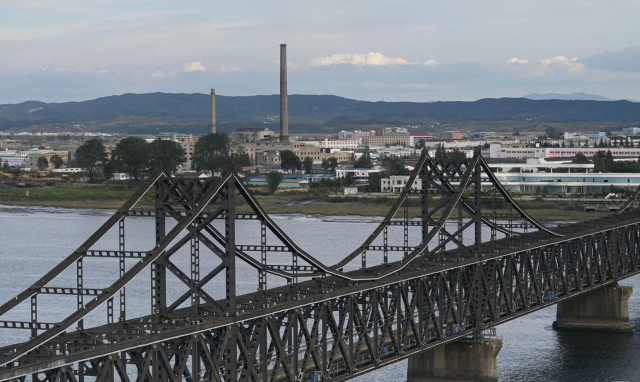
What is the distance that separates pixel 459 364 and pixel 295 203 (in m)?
96.3

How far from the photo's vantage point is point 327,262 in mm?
74000

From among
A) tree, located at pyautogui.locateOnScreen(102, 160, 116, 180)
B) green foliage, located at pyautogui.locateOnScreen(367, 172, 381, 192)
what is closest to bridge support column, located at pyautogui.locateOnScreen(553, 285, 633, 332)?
green foliage, located at pyautogui.locateOnScreen(367, 172, 381, 192)

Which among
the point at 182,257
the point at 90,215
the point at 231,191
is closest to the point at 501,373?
the point at 231,191

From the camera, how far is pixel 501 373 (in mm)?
45875

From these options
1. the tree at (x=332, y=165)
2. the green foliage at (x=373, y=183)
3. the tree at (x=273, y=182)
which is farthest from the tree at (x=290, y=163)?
the tree at (x=273, y=182)

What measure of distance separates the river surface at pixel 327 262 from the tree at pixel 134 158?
118 feet

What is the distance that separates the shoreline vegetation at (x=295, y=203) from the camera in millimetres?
120838

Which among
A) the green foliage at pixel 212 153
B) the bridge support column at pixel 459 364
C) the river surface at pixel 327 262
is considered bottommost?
the river surface at pixel 327 262

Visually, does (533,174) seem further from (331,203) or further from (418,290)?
(418,290)

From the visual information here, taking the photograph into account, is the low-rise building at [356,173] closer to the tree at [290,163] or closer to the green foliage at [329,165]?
the green foliage at [329,165]

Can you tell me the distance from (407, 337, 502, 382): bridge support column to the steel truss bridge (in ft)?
3.10

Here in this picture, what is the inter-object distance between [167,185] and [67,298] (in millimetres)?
33428

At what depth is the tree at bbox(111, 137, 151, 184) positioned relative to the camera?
155 metres

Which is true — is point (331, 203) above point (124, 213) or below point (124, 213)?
below
